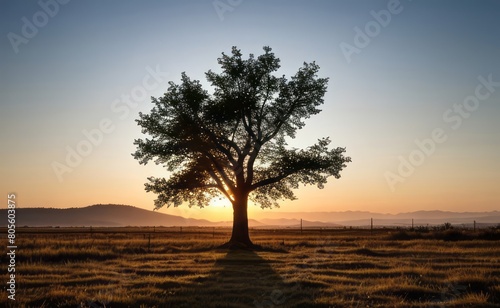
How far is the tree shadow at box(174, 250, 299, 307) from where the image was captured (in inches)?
571

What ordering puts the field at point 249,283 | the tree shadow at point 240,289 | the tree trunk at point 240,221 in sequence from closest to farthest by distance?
the field at point 249,283 → the tree shadow at point 240,289 → the tree trunk at point 240,221

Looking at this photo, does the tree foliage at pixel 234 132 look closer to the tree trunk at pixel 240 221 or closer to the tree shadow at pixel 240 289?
the tree trunk at pixel 240 221

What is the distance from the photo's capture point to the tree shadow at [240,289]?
14492mm

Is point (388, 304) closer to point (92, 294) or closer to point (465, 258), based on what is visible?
point (92, 294)

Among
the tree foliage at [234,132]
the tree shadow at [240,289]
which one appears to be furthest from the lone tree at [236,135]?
the tree shadow at [240,289]

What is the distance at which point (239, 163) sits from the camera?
1658 inches

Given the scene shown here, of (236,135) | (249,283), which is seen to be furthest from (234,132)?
(249,283)

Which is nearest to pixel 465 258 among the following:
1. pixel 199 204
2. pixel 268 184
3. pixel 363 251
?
pixel 363 251

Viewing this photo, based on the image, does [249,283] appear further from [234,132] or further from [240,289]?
[234,132]

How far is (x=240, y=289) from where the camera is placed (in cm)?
1678

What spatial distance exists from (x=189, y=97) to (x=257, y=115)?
234 inches

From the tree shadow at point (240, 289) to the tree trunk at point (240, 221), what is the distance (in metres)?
17.5

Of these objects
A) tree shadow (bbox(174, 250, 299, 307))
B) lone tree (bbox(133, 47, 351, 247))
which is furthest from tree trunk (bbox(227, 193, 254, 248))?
tree shadow (bbox(174, 250, 299, 307))

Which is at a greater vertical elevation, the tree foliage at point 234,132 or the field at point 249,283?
the tree foliage at point 234,132
